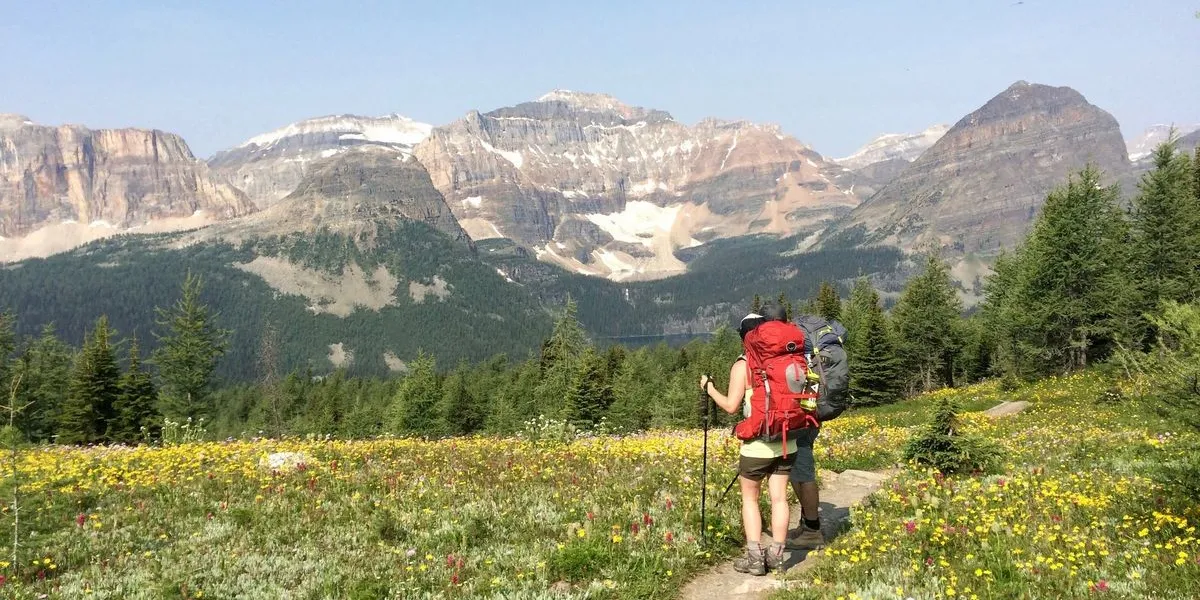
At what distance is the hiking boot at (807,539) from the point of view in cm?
888

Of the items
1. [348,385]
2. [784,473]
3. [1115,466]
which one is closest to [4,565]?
[784,473]

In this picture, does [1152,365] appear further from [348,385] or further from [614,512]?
[348,385]

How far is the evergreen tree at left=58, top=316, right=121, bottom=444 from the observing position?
4038 cm

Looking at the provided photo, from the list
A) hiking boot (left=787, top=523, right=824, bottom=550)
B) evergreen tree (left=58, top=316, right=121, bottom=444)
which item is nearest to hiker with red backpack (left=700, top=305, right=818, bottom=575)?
hiking boot (left=787, top=523, right=824, bottom=550)

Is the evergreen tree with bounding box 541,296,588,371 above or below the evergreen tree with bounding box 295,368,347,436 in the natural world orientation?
above

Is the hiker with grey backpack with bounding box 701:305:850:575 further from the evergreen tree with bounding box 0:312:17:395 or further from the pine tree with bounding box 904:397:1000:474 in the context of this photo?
the evergreen tree with bounding box 0:312:17:395

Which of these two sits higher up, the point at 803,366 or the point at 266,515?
the point at 803,366

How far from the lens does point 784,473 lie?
8.09 meters

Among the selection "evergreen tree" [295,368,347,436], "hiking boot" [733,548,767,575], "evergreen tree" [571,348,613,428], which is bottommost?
"evergreen tree" [295,368,347,436]

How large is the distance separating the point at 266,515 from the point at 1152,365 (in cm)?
1205

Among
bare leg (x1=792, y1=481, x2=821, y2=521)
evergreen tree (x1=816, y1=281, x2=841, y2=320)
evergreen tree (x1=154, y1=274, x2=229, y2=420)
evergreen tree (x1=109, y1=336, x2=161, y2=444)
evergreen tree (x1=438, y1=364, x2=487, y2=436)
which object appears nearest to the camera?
bare leg (x1=792, y1=481, x2=821, y2=521)

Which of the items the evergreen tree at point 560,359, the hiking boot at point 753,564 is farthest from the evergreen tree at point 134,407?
the hiking boot at point 753,564

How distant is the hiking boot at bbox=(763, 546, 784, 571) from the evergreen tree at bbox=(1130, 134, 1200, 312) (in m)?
30.5

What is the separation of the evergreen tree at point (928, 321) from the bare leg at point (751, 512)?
173 feet
